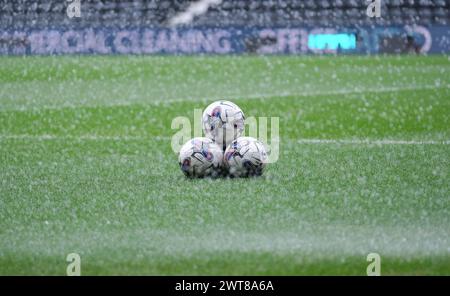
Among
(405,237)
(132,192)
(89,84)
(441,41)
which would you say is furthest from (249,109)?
(441,41)

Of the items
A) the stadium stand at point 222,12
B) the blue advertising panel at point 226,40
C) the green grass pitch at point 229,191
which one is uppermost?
the stadium stand at point 222,12

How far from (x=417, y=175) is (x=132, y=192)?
2.54 meters

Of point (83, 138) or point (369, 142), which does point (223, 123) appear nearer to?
point (369, 142)

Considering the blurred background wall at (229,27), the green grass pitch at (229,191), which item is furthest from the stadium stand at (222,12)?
the green grass pitch at (229,191)

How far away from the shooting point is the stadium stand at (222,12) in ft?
113

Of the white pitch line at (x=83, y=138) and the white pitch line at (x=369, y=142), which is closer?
the white pitch line at (x=369, y=142)

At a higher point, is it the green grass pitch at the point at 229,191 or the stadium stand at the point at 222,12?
the stadium stand at the point at 222,12

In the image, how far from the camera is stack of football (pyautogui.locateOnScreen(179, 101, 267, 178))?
27.0 feet

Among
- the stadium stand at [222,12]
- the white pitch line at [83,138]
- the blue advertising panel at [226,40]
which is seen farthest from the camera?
the stadium stand at [222,12]

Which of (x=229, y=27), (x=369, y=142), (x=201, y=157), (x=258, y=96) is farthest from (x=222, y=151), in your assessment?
(x=229, y=27)

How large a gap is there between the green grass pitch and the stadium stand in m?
17.3

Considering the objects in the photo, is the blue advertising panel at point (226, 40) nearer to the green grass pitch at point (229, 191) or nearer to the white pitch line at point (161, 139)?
the green grass pitch at point (229, 191)

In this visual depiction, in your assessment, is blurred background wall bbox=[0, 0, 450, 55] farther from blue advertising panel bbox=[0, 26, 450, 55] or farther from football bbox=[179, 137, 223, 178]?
football bbox=[179, 137, 223, 178]

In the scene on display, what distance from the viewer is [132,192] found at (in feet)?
25.7
